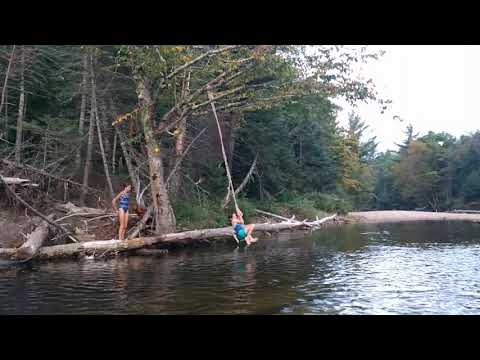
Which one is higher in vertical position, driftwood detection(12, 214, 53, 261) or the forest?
the forest

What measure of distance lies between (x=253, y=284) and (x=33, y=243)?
7030 millimetres

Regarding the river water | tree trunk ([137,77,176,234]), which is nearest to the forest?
tree trunk ([137,77,176,234])

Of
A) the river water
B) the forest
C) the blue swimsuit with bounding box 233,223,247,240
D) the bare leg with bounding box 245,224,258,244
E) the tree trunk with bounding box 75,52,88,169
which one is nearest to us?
the river water

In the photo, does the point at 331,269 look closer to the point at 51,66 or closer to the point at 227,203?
the point at 227,203

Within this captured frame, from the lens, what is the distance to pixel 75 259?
14242mm

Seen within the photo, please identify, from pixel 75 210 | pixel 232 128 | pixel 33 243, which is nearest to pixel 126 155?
pixel 75 210

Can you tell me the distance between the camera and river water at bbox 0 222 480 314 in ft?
26.1

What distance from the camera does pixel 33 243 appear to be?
43.8 feet

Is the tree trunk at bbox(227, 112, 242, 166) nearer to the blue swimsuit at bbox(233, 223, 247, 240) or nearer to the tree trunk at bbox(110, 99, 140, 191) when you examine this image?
the tree trunk at bbox(110, 99, 140, 191)

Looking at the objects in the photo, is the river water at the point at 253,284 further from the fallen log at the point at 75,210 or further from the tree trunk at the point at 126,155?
the tree trunk at the point at 126,155

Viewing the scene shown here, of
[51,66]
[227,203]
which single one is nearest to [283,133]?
[227,203]

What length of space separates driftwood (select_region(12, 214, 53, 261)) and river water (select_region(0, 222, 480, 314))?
0.32m

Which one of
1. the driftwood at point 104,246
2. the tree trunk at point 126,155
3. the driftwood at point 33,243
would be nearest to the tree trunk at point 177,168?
the tree trunk at point 126,155
